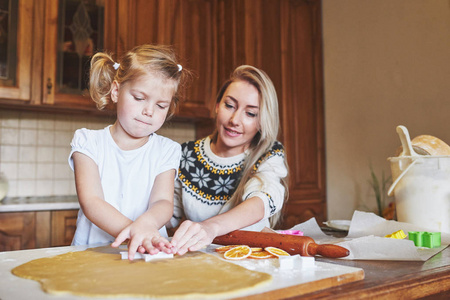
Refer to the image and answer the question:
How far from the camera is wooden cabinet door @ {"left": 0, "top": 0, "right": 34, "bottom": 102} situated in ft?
6.94

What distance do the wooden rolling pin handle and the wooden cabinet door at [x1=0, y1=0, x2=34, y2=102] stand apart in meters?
1.87

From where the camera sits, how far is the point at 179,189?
140 centimetres

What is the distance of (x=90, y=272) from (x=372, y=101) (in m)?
2.22

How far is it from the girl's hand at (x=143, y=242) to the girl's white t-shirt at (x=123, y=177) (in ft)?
1.02

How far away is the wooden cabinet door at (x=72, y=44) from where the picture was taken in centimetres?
220

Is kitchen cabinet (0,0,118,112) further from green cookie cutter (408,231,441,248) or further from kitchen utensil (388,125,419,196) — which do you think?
green cookie cutter (408,231,441,248)

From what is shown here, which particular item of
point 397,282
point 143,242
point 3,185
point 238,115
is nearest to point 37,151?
point 3,185

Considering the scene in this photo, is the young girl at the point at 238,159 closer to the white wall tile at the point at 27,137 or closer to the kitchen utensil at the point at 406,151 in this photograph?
the kitchen utensil at the point at 406,151

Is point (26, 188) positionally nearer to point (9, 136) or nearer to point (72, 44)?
point (9, 136)

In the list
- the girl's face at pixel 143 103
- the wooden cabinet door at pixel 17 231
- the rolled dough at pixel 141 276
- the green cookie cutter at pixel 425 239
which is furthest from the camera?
the wooden cabinet door at pixel 17 231

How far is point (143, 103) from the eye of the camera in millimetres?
1020

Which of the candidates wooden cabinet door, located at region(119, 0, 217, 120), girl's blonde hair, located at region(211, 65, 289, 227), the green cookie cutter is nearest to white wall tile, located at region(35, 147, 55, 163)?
wooden cabinet door, located at region(119, 0, 217, 120)

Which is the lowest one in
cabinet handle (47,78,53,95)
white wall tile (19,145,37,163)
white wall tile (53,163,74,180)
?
white wall tile (53,163,74,180)

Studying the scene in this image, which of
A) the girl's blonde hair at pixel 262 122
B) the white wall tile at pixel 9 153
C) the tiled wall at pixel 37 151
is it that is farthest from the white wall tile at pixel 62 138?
the girl's blonde hair at pixel 262 122
